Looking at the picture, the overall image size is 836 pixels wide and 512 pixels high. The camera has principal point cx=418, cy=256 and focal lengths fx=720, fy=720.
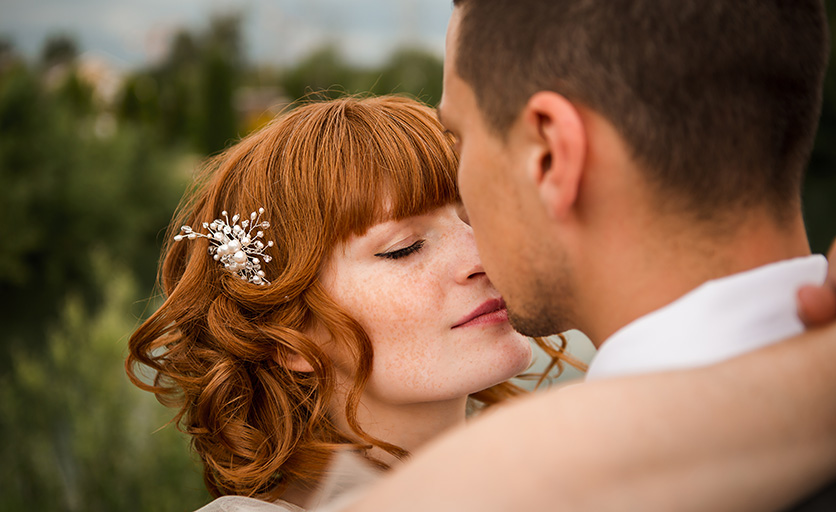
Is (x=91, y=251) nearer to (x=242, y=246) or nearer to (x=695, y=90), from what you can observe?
(x=242, y=246)

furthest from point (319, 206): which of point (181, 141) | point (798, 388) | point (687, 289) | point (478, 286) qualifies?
point (181, 141)

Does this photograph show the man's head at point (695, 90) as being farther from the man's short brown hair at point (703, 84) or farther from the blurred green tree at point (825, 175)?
the blurred green tree at point (825, 175)

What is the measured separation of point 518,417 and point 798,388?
40 cm

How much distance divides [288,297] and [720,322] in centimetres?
142

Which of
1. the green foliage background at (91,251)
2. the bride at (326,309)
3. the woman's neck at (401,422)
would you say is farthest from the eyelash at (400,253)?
the green foliage background at (91,251)

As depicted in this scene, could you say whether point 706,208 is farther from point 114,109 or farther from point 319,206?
point 114,109

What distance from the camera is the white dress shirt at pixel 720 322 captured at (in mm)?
1120

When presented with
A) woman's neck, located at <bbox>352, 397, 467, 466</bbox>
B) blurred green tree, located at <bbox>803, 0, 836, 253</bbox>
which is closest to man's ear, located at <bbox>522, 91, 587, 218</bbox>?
woman's neck, located at <bbox>352, 397, 467, 466</bbox>

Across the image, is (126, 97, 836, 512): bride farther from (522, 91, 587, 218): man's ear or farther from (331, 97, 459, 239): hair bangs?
(522, 91, 587, 218): man's ear

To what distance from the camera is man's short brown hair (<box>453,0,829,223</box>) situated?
1.24m

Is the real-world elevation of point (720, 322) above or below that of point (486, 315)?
above

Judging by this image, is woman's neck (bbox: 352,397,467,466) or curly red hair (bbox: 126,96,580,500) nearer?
curly red hair (bbox: 126,96,580,500)

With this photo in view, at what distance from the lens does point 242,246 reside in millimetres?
2283

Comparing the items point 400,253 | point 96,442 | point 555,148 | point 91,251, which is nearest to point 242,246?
point 400,253
